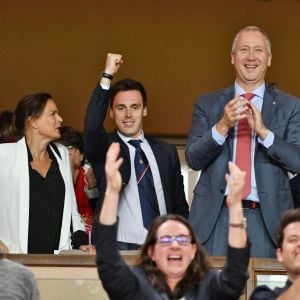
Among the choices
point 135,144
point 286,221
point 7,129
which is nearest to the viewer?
point 286,221

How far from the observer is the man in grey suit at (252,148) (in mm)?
5797

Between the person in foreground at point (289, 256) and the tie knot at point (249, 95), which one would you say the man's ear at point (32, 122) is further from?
the person in foreground at point (289, 256)

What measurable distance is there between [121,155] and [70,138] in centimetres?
93

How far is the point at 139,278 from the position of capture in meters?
4.72

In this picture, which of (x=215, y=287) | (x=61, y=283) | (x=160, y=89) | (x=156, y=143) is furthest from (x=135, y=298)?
(x=160, y=89)

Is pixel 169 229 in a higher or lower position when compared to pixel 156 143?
lower

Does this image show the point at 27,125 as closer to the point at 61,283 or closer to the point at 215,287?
the point at 61,283

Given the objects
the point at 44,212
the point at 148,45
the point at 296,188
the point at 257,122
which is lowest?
the point at 44,212

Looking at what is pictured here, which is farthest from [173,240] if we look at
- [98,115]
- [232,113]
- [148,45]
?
[148,45]

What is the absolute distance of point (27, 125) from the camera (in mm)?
6344

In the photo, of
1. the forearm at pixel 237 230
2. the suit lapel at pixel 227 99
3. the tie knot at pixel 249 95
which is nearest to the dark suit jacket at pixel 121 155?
the suit lapel at pixel 227 99

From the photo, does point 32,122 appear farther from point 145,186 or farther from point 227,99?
point 227,99

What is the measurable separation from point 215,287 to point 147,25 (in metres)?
3.80

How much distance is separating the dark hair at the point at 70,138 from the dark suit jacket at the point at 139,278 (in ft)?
7.79
